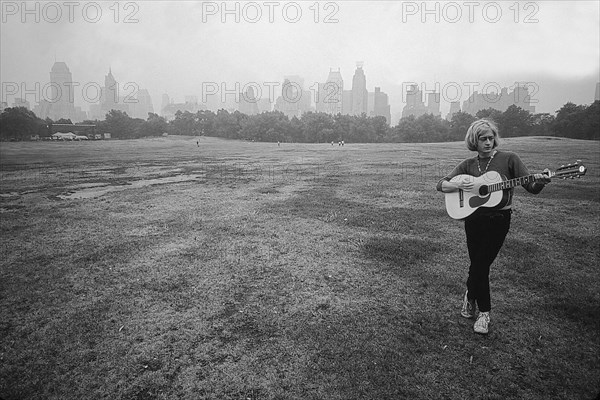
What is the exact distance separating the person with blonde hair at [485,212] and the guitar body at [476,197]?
5 cm

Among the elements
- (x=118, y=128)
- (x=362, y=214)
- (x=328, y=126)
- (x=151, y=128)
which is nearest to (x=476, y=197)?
(x=362, y=214)

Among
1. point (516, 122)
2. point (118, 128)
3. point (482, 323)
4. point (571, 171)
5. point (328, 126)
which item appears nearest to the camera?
point (571, 171)

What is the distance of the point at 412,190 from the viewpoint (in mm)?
15969

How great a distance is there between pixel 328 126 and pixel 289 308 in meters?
119

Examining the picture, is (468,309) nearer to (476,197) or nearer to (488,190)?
(476,197)

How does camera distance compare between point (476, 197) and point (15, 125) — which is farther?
point (15, 125)

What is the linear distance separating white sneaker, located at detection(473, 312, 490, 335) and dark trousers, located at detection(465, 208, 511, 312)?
0.08m

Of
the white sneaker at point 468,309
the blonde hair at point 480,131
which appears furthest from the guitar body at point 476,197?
the white sneaker at point 468,309

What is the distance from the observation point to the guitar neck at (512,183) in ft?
14.2

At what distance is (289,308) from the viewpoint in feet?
17.9

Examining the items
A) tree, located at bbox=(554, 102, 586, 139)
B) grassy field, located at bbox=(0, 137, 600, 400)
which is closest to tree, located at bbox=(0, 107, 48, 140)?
grassy field, located at bbox=(0, 137, 600, 400)

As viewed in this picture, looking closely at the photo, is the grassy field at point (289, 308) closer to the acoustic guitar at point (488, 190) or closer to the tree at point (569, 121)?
the acoustic guitar at point (488, 190)

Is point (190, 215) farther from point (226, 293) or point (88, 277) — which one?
point (226, 293)

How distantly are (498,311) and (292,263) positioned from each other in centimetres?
393
